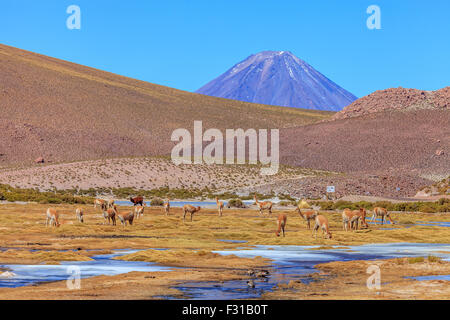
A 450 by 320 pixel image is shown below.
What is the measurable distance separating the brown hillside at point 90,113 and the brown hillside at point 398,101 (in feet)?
86.5

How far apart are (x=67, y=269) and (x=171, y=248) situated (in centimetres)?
622

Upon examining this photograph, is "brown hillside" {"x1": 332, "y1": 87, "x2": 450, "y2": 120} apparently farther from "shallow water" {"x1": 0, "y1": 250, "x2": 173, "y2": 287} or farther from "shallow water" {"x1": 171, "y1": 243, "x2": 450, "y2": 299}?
"shallow water" {"x1": 0, "y1": 250, "x2": 173, "y2": 287}

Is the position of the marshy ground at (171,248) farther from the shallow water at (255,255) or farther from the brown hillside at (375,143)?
the brown hillside at (375,143)

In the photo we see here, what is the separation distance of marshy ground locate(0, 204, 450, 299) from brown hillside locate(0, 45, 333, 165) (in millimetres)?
84034

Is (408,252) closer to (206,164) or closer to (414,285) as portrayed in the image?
(414,285)

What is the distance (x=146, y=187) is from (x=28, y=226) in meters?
56.9

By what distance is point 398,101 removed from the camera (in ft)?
438

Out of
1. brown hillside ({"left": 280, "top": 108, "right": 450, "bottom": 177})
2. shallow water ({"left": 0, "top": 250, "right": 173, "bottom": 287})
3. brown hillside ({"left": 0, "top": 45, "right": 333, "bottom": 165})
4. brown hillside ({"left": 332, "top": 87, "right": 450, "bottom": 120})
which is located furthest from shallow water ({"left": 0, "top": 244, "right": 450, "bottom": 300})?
brown hillside ({"left": 332, "top": 87, "right": 450, "bottom": 120})

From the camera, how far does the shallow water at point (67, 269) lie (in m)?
15.2

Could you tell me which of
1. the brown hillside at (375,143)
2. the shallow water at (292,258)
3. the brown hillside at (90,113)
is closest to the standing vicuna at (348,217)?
the shallow water at (292,258)

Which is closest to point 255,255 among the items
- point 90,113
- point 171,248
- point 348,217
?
point 171,248

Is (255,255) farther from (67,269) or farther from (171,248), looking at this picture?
(67,269)
